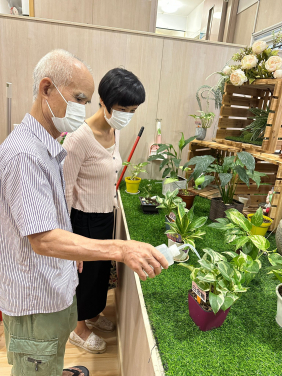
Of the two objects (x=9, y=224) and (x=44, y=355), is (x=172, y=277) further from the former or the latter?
(x=9, y=224)

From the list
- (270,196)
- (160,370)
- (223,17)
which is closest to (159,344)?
(160,370)

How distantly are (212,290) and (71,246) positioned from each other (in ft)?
1.76

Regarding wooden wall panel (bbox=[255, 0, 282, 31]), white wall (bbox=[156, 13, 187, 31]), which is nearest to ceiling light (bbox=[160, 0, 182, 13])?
white wall (bbox=[156, 13, 187, 31])

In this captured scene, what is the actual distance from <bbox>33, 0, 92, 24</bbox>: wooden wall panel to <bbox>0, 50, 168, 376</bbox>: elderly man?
102 inches

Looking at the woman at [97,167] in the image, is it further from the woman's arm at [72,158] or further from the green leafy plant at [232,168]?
the green leafy plant at [232,168]

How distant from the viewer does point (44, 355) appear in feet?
3.10

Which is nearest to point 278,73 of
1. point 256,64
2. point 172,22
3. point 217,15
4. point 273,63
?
point 273,63

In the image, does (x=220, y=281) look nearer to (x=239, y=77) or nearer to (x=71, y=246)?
(x=71, y=246)

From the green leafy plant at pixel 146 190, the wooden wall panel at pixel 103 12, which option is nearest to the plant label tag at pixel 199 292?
the green leafy plant at pixel 146 190

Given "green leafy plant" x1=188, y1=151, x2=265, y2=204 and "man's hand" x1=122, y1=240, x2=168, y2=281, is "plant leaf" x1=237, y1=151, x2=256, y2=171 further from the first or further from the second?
"man's hand" x1=122, y1=240, x2=168, y2=281

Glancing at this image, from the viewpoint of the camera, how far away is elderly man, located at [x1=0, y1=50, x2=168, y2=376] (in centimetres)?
69

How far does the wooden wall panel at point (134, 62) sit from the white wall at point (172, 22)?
4.85m

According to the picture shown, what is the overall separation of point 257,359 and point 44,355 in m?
0.74

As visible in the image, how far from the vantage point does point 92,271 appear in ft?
5.29
